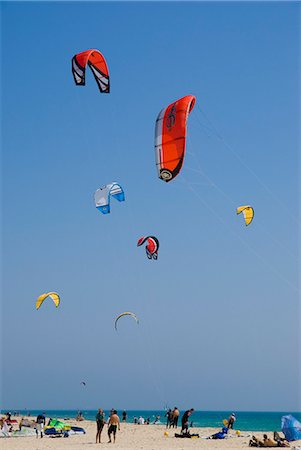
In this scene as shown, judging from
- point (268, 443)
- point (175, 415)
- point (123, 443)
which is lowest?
point (123, 443)

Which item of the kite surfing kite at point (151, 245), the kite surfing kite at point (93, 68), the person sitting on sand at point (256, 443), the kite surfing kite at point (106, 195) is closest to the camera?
the person sitting on sand at point (256, 443)

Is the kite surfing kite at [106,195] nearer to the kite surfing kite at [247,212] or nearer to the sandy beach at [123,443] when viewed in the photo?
the kite surfing kite at [247,212]

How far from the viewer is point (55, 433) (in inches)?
711

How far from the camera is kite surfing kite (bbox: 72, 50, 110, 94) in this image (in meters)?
15.5

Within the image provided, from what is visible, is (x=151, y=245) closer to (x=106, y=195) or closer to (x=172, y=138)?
(x=106, y=195)

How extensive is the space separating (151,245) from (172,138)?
10.1m

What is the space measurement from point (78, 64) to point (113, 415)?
885cm

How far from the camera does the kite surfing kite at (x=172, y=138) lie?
13.1 meters

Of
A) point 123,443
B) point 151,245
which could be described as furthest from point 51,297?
point 123,443

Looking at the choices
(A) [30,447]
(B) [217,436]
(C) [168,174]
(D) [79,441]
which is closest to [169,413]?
(B) [217,436]

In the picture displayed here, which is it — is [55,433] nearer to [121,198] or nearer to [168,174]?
[121,198]

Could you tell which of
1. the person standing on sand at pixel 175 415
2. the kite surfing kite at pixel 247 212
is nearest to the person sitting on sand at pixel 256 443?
the person standing on sand at pixel 175 415

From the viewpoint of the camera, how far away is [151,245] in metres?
23.2

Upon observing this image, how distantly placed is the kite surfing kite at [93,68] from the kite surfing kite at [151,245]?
800 centimetres
